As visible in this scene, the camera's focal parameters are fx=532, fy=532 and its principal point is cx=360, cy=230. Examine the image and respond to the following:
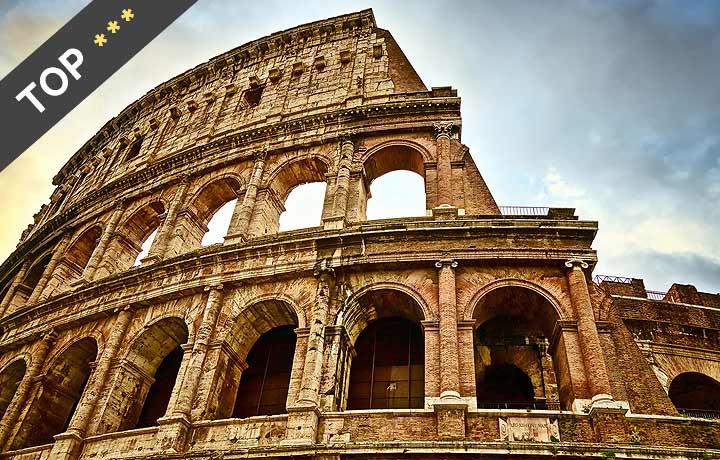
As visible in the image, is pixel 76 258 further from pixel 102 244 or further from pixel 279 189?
pixel 279 189

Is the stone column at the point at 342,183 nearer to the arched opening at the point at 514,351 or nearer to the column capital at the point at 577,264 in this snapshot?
the arched opening at the point at 514,351

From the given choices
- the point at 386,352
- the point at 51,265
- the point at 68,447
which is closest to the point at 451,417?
the point at 386,352

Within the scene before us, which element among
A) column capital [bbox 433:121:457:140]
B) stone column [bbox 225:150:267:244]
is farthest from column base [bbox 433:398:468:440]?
column capital [bbox 433:121:457:140]

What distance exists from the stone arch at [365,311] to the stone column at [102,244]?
8094 millimetres

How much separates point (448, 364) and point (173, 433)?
16.4 feet

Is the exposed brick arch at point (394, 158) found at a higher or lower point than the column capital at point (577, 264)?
higher

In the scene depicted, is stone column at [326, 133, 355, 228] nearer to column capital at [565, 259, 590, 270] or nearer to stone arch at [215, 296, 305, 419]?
stone arch at [215, 296, 305, 419]

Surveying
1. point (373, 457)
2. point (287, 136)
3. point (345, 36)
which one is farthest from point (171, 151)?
point (373, 457)

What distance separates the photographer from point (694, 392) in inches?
537

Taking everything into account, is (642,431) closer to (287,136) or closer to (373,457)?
(373,457)

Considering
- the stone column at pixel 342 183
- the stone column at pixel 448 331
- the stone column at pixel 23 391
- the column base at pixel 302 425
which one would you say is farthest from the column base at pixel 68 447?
the stone column at pixel 448 331

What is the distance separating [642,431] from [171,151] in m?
15.3

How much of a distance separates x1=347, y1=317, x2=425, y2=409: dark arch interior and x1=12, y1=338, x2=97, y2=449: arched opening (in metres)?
6.27

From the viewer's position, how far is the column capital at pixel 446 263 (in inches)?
411
